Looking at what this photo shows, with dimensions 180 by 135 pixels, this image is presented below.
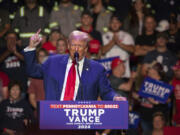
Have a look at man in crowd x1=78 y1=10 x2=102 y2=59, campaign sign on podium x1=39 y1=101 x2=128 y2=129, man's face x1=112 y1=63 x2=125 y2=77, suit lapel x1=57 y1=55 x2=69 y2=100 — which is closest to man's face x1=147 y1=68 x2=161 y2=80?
man's face x1=112 y1=63 x2=125 y2=77

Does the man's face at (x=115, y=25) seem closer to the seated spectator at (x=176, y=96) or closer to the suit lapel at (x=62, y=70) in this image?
the seated spectator at (x=176, y=96)

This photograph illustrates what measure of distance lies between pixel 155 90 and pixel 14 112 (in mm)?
2318

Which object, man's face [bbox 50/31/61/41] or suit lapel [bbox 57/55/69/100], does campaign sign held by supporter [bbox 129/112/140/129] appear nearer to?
man's face [bbox 50/31/61/41]

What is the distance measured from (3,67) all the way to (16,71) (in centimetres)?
25

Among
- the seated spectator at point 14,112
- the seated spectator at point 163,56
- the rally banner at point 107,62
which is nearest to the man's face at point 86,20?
the rally banner at point 107,62

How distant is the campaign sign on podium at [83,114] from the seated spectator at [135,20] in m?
5.24

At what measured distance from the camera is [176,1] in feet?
32.3

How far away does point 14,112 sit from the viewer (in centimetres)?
703

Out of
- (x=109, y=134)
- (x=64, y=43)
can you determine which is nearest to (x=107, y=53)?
(x=64, y=43)

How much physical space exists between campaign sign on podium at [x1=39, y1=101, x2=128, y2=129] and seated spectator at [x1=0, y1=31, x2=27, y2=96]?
15.5 ft

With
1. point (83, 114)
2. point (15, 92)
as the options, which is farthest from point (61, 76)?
point (15, 92)

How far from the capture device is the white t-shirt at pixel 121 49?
8.37m

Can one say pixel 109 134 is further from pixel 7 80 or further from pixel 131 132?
pixel 7 80

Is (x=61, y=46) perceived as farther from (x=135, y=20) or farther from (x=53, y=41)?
(x=135, y=20)
